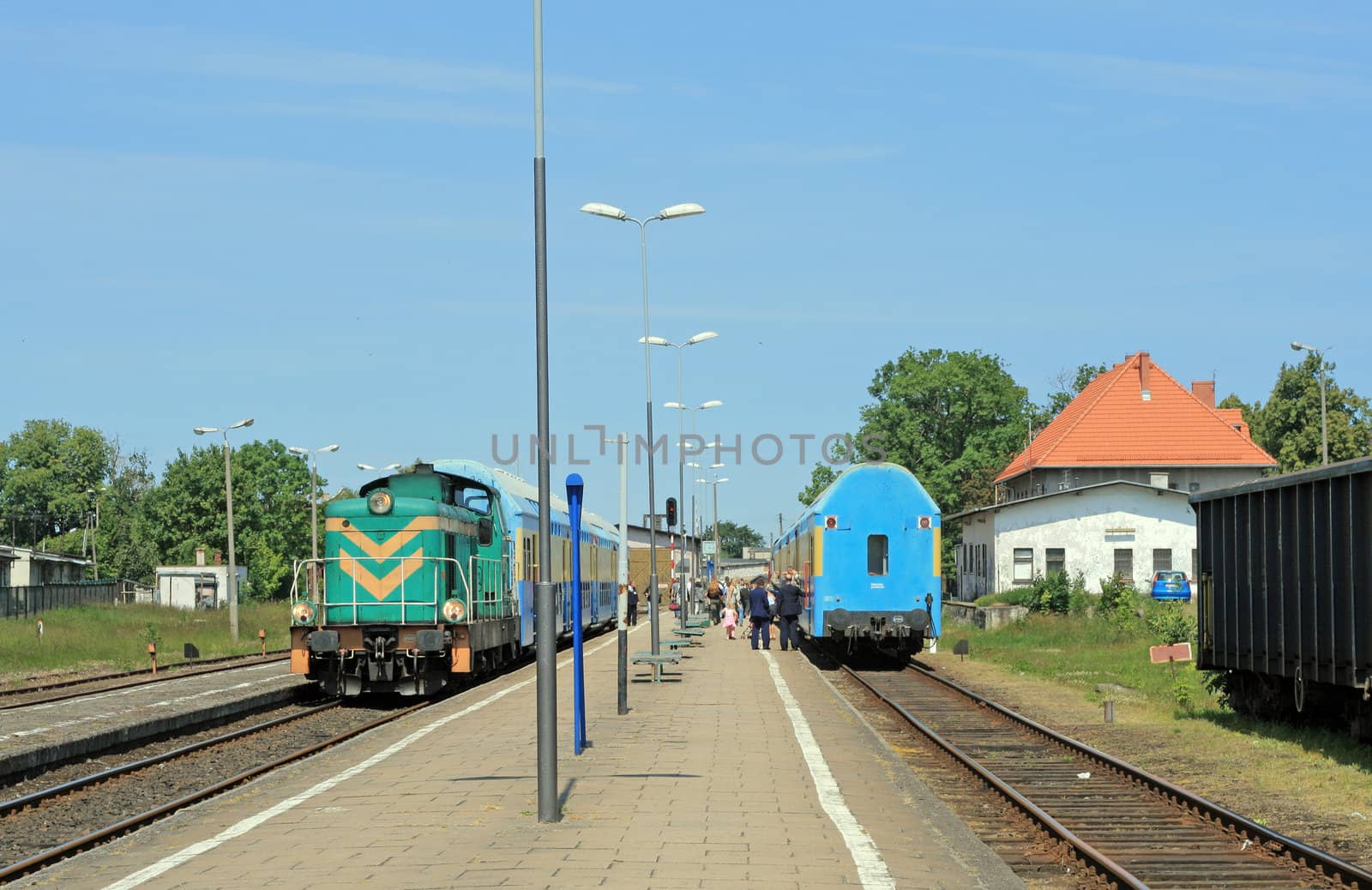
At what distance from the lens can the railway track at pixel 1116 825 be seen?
10016mm

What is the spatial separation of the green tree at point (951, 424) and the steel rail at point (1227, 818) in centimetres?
6498

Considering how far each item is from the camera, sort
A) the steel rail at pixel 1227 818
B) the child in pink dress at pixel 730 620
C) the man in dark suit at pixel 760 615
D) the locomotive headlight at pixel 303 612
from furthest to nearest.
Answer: the child in pink dress at pixel 730 620 → the man in dark suit at pixel 760 615 → the locomotive headlight at pixel 303 612 → the steel rail at pixel 1227 818

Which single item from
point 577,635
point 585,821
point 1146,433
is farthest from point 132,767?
point 1146,433

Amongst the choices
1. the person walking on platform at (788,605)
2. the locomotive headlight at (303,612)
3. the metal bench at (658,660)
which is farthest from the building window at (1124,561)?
the locomotive headlight at (303,612)

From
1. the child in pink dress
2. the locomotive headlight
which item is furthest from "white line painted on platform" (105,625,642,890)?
the child in pink dress

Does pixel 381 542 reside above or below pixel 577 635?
above

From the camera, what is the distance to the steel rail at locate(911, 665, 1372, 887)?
965cm

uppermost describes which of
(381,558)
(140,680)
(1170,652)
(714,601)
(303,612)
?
(381,558)

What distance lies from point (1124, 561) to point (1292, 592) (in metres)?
38.5

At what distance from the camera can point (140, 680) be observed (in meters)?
28.7

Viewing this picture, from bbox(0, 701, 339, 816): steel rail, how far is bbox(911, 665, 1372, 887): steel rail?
9843 millimetres

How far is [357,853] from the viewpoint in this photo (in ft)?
31.4

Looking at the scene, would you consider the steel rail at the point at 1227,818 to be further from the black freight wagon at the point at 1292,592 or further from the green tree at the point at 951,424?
the green tree at the point at 951,424

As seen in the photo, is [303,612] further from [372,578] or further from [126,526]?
[126,526]
